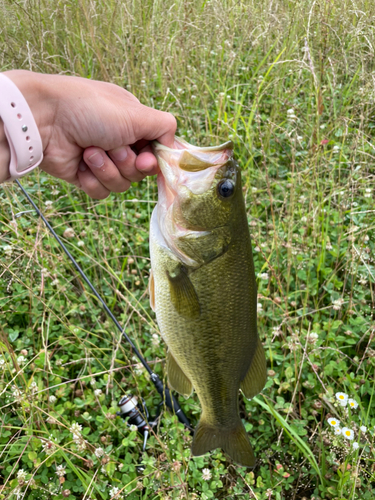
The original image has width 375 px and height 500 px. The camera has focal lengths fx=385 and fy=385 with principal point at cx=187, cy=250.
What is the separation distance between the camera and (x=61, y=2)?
410 centimetres

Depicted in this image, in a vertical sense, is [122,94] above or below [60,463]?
above

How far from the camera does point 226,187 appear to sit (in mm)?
1369

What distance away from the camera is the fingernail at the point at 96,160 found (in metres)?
1.65

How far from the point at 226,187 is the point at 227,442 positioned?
3.23 feet

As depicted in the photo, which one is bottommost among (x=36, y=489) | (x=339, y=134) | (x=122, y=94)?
(x=36, y=489)

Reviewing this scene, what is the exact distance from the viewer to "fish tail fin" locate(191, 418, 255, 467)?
4.88ft

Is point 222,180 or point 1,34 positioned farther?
point 1,34

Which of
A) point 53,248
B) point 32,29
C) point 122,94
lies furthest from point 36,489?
point 32,29

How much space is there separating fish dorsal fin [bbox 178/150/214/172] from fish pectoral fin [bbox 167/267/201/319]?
1.18ft

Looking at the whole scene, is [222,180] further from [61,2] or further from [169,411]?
[61,2]

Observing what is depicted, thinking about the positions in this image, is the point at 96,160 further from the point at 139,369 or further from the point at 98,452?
the point at 98,452

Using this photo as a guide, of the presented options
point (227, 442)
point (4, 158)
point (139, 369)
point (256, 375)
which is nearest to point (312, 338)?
point (256, 375)

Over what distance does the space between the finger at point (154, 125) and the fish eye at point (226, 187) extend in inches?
12.2

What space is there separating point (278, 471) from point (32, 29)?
13.2ft
